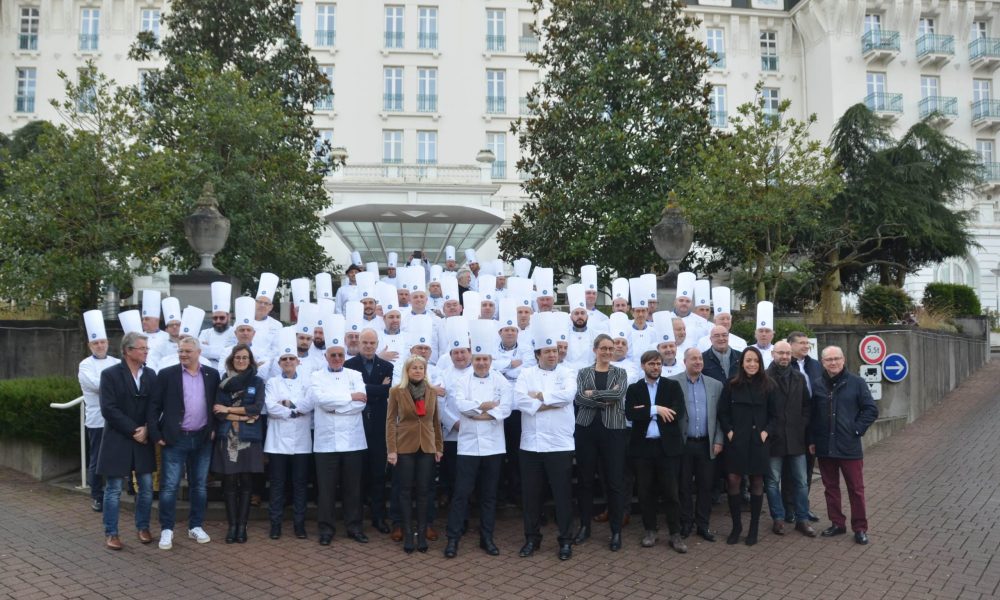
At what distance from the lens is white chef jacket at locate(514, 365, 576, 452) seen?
7402 millimetres

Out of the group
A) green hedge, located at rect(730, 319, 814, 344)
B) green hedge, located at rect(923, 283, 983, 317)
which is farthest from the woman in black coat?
green hedge, located at rect(923, 283, 983, 317)

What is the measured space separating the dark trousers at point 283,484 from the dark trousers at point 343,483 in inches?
7.1

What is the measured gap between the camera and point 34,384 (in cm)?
1071

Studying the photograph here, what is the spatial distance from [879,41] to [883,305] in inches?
1330

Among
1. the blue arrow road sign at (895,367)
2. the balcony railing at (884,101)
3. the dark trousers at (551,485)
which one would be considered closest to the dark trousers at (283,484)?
the dark trousers at (551,485)

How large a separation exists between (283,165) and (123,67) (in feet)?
99.5

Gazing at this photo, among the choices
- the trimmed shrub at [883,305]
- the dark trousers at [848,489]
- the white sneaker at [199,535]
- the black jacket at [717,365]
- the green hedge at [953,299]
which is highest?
the green hedge at [953,299]

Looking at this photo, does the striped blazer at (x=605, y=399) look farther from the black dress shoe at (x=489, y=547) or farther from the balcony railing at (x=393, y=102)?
the balcony railing at (x=393, y=102)

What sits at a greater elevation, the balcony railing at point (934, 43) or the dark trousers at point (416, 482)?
the balcony railing at point (934, 43)

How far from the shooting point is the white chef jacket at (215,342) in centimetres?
962

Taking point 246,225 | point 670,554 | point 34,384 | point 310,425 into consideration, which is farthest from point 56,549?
point 246,225

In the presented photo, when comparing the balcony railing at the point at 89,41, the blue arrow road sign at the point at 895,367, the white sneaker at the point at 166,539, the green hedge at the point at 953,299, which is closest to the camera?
the white sneaker at the point at 166,539

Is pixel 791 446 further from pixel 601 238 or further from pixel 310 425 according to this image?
pixel 601 238

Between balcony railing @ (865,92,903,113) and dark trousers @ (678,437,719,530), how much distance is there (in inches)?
1681
